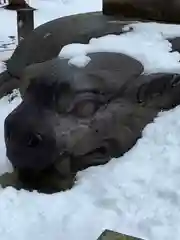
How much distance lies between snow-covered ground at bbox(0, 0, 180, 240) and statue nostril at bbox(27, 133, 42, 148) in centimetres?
26

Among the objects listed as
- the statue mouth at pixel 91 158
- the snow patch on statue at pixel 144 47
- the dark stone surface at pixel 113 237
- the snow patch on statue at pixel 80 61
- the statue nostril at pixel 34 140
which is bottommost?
the statue mouth at pixel 91 158

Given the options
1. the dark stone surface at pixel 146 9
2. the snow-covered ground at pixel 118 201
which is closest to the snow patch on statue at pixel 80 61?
the snow-covered ground at pixel 118 201

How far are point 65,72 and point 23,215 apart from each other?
0.94 m

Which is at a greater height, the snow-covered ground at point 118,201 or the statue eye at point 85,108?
the statue eye at point 85,108

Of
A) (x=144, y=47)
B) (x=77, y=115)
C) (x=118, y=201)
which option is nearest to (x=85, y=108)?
(x=77, y=115)

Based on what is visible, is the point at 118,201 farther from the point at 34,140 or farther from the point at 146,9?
the point at 146,9

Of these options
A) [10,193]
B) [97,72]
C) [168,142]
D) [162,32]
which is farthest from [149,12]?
[10,193]

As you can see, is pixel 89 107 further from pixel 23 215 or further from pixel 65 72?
pixel 23 215

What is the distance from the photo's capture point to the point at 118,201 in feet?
8.73

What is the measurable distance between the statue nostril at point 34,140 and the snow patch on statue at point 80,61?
1.89 feet

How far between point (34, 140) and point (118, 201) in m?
0.60

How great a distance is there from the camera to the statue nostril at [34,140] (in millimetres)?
2934

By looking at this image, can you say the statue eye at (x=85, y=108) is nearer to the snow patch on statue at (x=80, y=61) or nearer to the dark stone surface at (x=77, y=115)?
the dark stone surface at (x=77, y=115)

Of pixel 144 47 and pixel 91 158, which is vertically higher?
pixel 144 47
